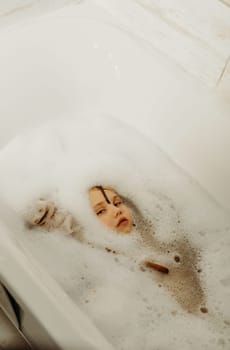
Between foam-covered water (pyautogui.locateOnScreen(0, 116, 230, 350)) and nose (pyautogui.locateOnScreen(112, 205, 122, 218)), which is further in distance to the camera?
nose (pyautogui.locateOnScreen(112, 205, 122, 218))

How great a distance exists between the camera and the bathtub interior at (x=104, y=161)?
119 cm

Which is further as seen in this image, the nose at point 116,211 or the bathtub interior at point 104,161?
the nose at point 116,211

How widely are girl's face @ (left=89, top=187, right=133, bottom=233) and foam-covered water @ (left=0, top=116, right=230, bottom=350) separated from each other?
24mm

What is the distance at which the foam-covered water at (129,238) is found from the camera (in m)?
1.17

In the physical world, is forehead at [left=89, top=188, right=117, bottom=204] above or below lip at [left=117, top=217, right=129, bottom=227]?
above

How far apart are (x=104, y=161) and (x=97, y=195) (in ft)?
0.55

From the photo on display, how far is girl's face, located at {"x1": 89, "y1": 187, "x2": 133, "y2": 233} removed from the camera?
1.31 meters

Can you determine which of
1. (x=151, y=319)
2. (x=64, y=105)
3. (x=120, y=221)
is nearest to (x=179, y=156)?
(x=120, y=221)

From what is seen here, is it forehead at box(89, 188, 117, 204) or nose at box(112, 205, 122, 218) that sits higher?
forehead at box(89, 188, 117, 204)

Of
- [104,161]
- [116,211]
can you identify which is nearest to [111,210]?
[116,211]

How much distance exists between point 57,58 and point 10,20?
18cm

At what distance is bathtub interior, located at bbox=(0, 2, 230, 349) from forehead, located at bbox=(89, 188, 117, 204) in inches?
1.4

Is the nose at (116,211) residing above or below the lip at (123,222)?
above

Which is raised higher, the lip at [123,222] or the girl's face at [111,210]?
the girl's face at [111,210]
